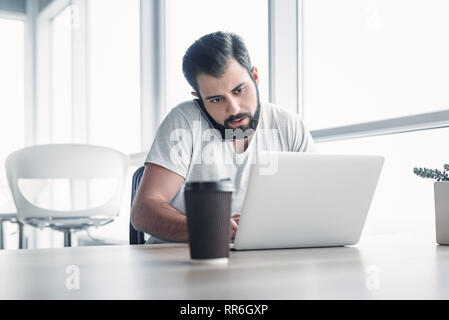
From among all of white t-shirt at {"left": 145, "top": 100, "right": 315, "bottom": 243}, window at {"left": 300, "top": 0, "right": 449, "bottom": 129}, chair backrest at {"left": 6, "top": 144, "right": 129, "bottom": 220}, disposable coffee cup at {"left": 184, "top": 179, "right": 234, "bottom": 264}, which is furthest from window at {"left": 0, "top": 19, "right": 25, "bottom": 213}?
disposable coffee cup at {"left": 184, "top": 179, "right": 234, "bottom": 264}

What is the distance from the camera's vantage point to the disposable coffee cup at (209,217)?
725 millimetres

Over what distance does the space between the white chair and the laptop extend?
2.07 metres

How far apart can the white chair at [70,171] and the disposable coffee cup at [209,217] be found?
7.62 feet

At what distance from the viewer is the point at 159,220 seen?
1.38 meters

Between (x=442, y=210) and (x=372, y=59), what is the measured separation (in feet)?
3.40

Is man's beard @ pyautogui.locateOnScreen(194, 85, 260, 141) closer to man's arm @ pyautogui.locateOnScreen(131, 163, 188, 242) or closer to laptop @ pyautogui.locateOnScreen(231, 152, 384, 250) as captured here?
man's arm @ pyautogui.locateOnScreen(131, 163, 188, 242)

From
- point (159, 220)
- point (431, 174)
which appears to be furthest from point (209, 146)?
point (431, 174)

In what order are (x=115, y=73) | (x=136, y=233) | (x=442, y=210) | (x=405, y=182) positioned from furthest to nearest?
(x=115, y=73) → (x=405, y=182) → (x=136, y=233) → (x=442, y=210)

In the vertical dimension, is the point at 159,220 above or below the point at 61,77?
below

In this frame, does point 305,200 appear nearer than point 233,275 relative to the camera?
No

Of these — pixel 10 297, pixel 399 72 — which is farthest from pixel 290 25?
pixel 10 297

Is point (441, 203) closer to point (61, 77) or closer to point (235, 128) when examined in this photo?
point (235, 128)

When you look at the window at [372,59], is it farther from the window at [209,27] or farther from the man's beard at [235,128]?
the man's beard at [235,128]

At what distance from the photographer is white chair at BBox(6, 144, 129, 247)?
2967mm
